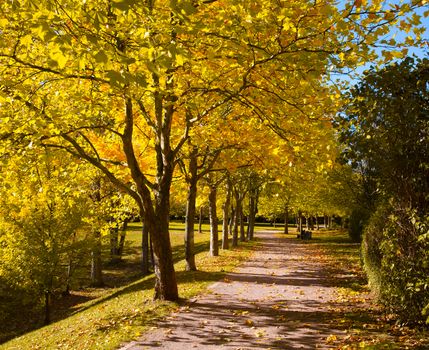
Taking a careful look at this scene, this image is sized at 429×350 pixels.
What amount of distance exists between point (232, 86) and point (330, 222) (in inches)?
2278

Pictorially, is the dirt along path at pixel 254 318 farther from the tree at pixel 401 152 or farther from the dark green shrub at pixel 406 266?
the tree at pixel 401 152

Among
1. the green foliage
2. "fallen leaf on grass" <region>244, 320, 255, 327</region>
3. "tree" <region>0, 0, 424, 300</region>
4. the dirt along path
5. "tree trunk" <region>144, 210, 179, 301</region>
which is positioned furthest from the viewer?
"tree trunk" <region>144, 210, 179, 301</region>

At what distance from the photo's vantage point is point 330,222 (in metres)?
63.2

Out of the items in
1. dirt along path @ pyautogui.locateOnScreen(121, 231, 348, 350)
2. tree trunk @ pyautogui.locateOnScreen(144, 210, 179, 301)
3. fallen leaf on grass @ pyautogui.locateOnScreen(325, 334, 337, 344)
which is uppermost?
tree trunk @ pyautogui.locateOnScreen(144, 210, 179, 301)

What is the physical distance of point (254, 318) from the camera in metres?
9.17

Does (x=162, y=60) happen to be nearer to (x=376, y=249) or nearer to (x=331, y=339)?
(x=331, y=339)

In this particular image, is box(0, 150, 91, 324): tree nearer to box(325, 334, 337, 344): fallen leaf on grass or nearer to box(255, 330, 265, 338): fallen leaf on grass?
box(255, 330, 265, 338): fallen leaf on grass

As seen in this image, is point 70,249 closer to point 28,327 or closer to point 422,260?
point 28,327

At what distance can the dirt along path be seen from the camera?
24.5 ft

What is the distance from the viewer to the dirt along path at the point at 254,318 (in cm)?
745

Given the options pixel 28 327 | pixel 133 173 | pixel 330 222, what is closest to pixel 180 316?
pixel 133 173

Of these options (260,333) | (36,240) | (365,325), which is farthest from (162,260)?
(36,240)

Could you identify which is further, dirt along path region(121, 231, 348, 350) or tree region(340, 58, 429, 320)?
dirt along path region(121, 231, 348, 350)

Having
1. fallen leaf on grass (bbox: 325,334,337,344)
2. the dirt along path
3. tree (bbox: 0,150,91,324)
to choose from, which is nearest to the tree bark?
the dirt along path
